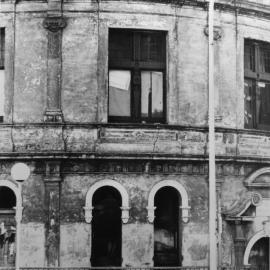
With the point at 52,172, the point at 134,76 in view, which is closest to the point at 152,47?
the point at 134,76

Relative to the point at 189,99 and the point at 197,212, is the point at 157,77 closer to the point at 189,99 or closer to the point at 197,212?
the point at 189,99

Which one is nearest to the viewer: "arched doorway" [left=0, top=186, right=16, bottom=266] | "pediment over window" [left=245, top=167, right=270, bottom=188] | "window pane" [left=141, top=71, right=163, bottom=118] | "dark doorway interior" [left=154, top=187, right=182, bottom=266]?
"arched doorway" [left=0, top=186, right=16, bottom=266]

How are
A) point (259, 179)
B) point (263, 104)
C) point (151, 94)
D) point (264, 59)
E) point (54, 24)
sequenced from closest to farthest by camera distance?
point (54, 24) < point (151, 94) < point (259, 179) < point (264, 59) < point (263, 104)

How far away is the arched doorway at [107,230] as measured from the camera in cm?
1709

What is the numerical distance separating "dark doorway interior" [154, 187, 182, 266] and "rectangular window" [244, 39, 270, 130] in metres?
3.52

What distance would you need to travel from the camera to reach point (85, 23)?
17.5 metres

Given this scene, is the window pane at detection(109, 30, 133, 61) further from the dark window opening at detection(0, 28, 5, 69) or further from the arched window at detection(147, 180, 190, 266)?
the arched window at detection(147, 180, 190, 266)

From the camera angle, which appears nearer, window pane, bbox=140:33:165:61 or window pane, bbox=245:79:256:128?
window pane, bbox=140:33:165:61

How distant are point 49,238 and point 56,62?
4.77 m

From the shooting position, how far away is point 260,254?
715 inches

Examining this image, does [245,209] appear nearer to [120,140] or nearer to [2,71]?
[120,140]

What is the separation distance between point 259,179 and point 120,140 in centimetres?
441

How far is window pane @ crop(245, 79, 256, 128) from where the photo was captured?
1927 cm

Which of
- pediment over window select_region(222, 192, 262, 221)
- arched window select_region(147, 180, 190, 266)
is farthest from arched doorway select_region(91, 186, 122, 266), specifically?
pediment over window select_region(222, 192, 262, 221)
